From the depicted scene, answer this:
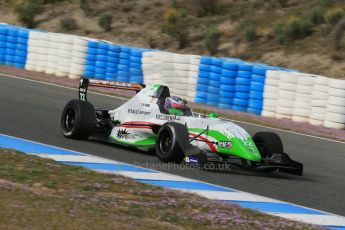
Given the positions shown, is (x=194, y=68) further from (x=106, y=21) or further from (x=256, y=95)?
(x=106, y=21)

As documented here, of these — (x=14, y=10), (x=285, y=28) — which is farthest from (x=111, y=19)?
(x=285, y=28)

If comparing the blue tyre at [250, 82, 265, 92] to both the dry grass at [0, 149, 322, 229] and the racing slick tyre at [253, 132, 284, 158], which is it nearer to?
the racing slick tyre at [253, 132, 284, 158]

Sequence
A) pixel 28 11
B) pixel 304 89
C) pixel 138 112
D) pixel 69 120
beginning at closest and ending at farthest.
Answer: pixel 138 112 → pixel 69 120 → pixel 304 89 → pixel 28 11

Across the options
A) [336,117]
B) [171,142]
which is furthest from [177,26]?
[171,142]

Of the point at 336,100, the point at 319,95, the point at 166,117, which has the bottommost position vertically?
the point at 166,117

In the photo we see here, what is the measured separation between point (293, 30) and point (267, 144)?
15434 mm

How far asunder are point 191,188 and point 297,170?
2.16 m

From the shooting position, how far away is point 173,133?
9555 mm

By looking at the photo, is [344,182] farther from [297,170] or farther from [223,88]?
[223,88]

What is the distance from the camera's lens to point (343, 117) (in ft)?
54.1

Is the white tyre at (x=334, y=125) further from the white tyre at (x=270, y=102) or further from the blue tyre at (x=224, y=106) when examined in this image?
the blue tyre at (x=224, y=106)

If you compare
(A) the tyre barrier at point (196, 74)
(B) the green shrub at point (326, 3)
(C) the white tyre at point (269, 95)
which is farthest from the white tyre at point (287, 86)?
(B) the green shrub at point (326, 3)

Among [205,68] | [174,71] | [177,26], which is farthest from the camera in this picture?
[177,26]

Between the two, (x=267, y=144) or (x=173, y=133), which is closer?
(x=173, y=133)
